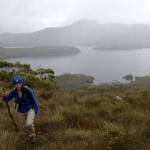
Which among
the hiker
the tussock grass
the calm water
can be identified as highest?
the hiker

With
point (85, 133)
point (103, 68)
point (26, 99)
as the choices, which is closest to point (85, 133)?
point (85, 133)

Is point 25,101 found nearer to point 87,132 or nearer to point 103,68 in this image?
point 87,132

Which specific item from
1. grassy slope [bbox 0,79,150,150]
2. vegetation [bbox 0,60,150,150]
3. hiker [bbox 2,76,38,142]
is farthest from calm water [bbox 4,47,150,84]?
hiker [bbox 2,76,38,142]

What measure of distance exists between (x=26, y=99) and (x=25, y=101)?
6 cm

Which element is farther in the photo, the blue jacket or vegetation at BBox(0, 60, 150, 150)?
the blue jacket

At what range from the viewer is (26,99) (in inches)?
207

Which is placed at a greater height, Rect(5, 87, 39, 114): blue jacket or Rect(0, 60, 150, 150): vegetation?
Rect(5, 87, 39, 114): blue jacket

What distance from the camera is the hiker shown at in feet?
16.8

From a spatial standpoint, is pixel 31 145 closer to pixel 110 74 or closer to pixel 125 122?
pixel 125 122

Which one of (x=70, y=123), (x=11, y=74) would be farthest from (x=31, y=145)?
(x=11, y=74)

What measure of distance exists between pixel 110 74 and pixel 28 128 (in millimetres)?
100520

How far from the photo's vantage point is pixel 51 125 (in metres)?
5.81

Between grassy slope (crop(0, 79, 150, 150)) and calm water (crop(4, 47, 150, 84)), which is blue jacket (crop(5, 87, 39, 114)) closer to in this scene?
grassy slope (crop(0, 79, 150, 150))

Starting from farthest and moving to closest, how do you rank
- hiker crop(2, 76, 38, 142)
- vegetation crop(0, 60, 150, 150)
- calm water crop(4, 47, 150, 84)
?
calm water crop(4, 47, 150, 84) < hiker crop(2, 76, 38, 142) < vegetation crop(0, 60, 150, 150)
